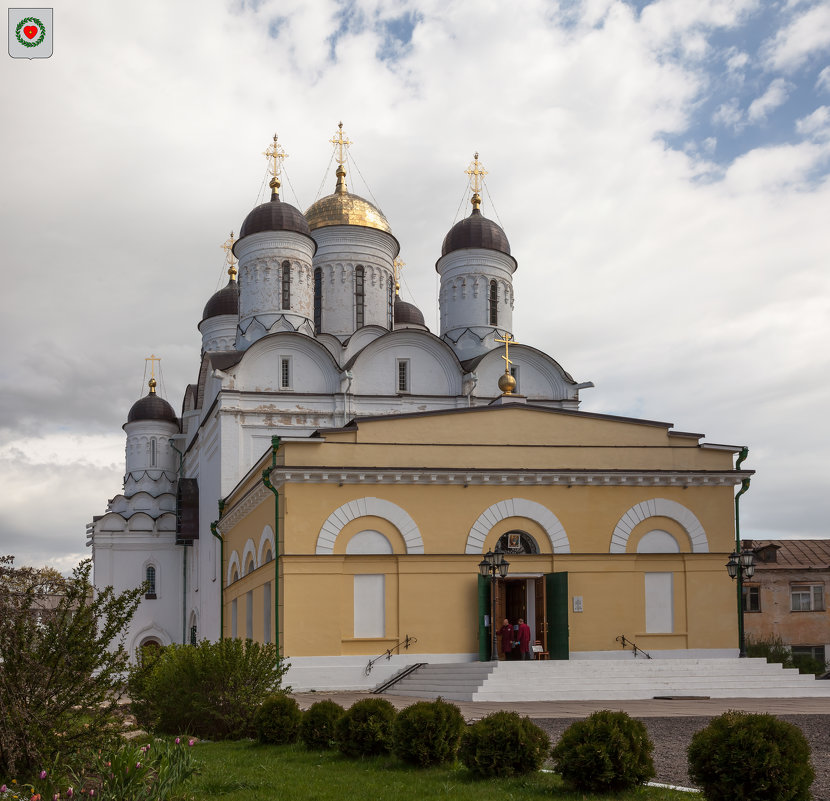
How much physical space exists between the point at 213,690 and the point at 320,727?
2.41 meters

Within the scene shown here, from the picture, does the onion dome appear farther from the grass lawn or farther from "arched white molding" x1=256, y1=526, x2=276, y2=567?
the grass lawn

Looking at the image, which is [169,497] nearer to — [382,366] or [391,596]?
[382,366]

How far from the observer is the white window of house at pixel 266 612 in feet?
72.7

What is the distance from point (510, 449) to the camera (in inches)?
873

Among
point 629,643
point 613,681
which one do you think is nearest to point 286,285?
point 629,643

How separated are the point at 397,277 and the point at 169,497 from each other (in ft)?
39.5

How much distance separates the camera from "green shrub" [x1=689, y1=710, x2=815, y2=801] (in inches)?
297

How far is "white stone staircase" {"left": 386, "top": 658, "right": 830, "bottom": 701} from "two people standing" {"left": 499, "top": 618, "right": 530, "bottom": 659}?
1706 mm

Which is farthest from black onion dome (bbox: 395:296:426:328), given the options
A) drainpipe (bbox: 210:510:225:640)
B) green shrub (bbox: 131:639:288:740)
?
green shrub (bbox: 131:639:288:740)

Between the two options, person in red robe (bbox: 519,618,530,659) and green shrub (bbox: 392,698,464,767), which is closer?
green shrub (bbox: 392,698,464,767)

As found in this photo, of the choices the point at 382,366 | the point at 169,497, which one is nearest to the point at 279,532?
the point at 382,366

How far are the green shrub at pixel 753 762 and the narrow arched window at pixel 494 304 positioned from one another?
87.8 ft

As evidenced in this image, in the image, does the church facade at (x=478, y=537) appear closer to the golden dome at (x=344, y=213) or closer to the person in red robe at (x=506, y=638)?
the person in red robe at (x=506, y=638)

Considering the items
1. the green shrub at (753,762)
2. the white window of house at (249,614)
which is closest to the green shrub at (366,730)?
the green shrub at (753,762)
